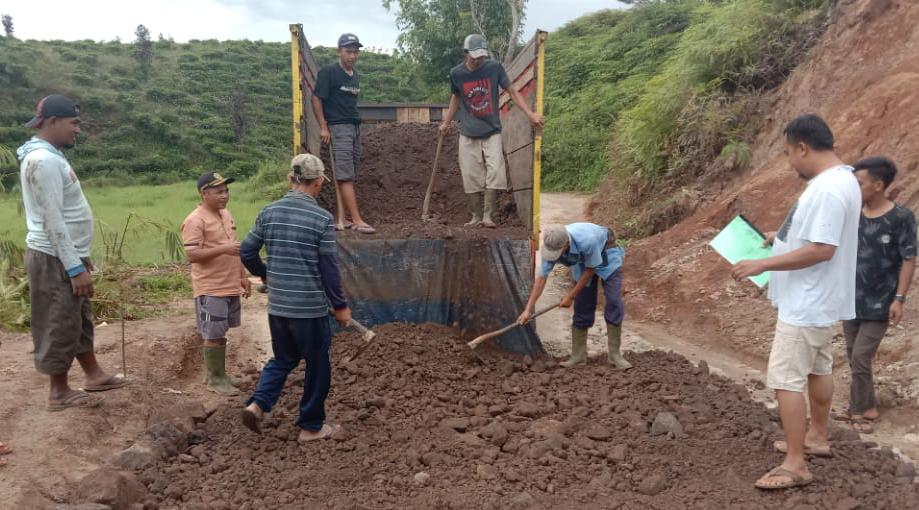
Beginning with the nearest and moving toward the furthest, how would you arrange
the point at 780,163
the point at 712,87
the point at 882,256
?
the point at 882,256 < the point at 780,163 < the point at 712,87

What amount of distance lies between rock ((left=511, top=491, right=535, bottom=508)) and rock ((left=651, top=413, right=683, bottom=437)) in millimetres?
996

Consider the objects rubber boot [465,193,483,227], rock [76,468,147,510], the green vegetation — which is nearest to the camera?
rock [76,468,147,510]

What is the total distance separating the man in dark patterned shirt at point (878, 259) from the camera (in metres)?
3.58

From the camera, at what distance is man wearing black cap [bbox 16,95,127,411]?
3471 mm

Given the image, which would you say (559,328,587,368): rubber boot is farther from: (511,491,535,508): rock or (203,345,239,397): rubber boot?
(203,345,239,397): rubber boot

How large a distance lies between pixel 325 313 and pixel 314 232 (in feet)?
1.36

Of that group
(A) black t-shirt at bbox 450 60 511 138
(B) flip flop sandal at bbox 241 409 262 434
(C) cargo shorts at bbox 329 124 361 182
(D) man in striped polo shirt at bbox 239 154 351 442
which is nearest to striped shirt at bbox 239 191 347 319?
(D) man in striped polo shirt at bbox 239 154 351 442

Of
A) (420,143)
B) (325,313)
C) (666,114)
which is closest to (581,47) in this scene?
(666,114)

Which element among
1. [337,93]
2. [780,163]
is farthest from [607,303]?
[780,163]

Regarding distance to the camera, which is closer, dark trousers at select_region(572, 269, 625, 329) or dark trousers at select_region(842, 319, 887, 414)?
dark trousers at select_region(842, 319, 887, 414)

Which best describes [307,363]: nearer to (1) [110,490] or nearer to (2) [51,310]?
(1) [110,490]

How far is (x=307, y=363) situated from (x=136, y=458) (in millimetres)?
A: 891

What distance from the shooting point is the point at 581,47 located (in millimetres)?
23141

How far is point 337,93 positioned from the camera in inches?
226
